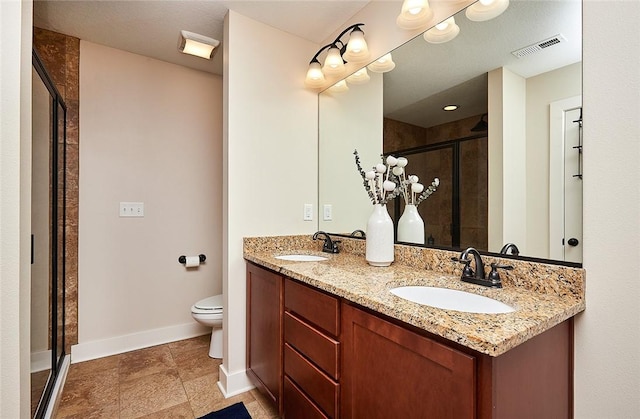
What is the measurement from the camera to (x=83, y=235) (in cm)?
226

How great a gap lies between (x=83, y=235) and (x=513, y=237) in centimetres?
269

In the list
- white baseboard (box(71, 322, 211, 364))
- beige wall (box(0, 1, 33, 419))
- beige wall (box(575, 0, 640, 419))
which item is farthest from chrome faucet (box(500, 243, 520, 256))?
white baseboard (box(71, 322, 211, 364))

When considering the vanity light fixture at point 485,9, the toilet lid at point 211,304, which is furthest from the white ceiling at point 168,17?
the toilet lid at point 211,304

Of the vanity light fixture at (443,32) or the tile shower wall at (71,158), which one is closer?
the vanity light fixture at (443,32)

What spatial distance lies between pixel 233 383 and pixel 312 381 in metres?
0.83

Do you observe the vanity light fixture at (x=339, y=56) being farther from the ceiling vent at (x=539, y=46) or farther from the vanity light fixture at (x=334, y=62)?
the ceiling vent at (x=539, y=46)

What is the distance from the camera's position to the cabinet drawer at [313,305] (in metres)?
1.18

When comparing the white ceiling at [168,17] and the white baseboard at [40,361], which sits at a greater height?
the white ceiling at [168,17]

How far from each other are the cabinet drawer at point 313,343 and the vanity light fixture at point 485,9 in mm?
1494

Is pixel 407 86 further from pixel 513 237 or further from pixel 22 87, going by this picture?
pixel 22 87

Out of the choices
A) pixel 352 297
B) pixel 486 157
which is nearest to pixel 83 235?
pixel 352 297

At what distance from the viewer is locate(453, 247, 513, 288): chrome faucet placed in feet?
3.73

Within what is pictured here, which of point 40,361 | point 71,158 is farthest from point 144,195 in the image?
point 40,361

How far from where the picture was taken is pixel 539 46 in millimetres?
1163
